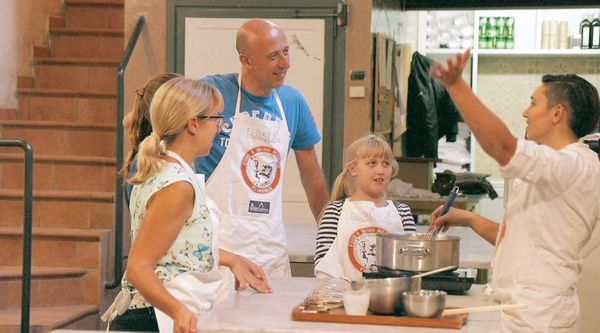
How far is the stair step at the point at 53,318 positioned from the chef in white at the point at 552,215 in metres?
3.66

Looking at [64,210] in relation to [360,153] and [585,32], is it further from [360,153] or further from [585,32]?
[585,32]

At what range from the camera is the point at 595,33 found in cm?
959

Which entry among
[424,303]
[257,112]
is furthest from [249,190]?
[424,303]

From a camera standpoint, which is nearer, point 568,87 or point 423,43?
point 568,87

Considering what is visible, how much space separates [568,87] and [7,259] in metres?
4.74

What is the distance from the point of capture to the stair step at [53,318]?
5.79 m

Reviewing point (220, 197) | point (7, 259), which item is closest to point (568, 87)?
point (220, 197)

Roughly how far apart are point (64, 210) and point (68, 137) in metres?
0.87

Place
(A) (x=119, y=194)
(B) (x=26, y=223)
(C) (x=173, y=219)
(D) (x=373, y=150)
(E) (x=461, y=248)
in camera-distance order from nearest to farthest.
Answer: (C) (x=173, y=219)
(D) (x=373, y=150)
(E) (x=461, y=248)
(B) (x=26, y=223)
(A) (x=119, y=194)

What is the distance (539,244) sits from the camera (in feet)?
8.84

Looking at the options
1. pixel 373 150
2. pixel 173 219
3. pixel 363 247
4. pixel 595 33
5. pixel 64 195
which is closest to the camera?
pixel 173 219

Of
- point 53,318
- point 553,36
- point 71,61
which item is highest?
point 553,36

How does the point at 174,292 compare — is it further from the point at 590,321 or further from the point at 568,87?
the point at 590,321

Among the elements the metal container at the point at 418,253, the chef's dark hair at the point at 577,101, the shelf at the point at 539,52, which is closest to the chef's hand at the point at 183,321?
the metal container at the point at 418,253
